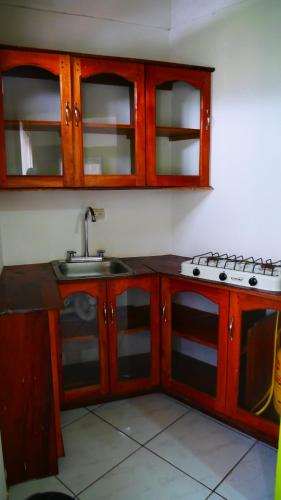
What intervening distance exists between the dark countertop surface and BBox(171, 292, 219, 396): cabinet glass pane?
0.19m

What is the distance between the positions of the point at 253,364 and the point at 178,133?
146 cm

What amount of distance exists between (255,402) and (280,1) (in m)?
2.13

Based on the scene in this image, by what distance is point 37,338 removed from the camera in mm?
1532

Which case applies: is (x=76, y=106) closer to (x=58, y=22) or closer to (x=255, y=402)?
→ (x=58, y=22)

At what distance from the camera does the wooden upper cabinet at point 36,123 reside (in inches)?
76.5

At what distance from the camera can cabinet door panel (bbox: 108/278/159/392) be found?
2121mm

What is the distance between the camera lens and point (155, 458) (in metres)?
1.75

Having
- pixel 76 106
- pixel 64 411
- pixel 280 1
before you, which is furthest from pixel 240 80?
pixel 64 411

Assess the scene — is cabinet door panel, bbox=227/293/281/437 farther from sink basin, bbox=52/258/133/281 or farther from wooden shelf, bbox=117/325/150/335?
sink basin, bbox=52/258/133/281

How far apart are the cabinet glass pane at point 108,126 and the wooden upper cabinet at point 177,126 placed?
124 mm

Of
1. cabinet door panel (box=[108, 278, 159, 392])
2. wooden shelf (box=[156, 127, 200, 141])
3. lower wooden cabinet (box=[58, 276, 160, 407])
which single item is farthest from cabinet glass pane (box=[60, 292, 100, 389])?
wooden shelf (box=[156, 127, 200, 141])

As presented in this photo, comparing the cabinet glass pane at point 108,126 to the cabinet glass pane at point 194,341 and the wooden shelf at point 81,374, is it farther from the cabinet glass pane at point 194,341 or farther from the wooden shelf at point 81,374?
the wooden shelf at point 81,374

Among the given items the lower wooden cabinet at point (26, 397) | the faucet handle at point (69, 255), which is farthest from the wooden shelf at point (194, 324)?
the lower wooden cabinet at point (26, 397)

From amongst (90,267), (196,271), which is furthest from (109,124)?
(196,271)
